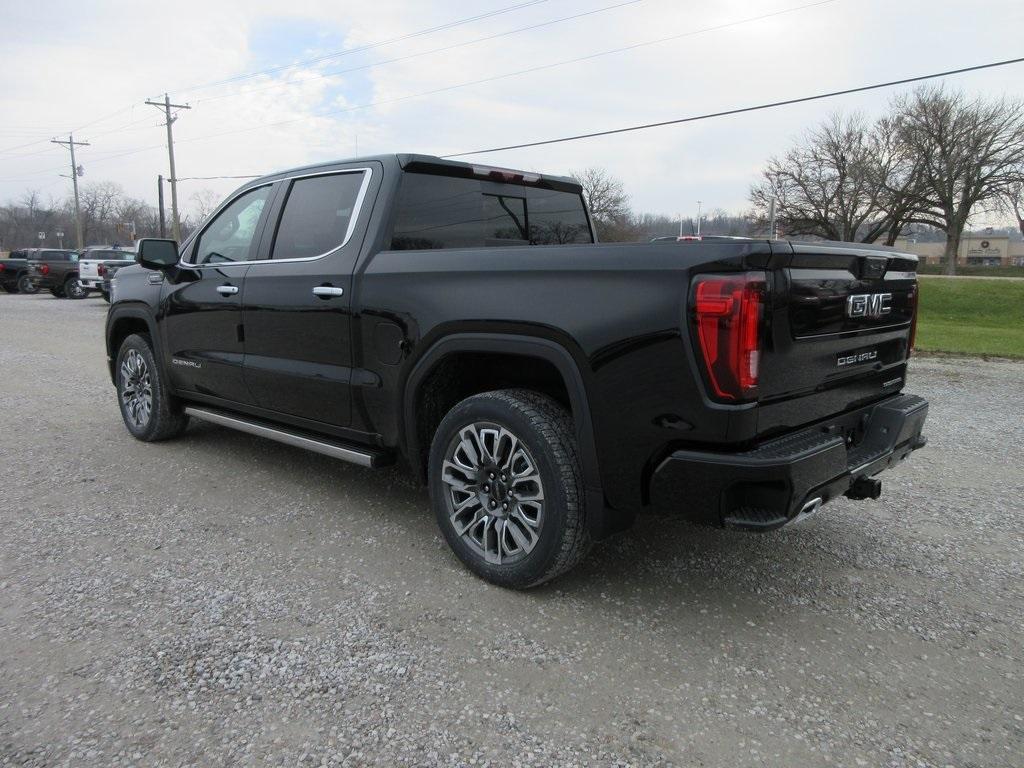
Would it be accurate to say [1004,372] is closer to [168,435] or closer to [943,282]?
[168,435]

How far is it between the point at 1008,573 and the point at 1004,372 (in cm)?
778

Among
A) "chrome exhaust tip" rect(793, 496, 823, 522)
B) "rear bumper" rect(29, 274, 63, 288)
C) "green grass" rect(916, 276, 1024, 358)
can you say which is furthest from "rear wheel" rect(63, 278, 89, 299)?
"chrome exhaust tip" rect(793, 496, 823, 522)

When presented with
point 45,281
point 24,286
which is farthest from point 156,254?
point 24,286

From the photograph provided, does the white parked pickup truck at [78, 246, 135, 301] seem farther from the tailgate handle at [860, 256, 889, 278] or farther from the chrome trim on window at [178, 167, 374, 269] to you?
the tailgate handle at [860, 256, 889, 278]

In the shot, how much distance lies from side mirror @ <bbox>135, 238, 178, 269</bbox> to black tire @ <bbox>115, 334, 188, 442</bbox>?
82cm

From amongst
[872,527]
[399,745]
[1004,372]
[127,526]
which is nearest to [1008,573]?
[872,527]

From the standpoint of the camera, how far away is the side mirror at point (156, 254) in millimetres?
4962

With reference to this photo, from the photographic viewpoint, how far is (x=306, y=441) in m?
4.19

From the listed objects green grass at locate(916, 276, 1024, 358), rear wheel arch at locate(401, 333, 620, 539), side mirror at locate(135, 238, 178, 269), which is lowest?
green grass at locate(916, 276, 1024, 358)

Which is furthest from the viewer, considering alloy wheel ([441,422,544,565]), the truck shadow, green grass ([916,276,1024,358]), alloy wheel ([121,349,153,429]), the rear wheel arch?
green grass ([916,276,1024,358])

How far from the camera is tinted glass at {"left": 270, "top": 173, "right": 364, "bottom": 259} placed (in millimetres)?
4043

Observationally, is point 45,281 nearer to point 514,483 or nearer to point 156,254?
point 156,254

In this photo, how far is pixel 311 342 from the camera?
4035 mm

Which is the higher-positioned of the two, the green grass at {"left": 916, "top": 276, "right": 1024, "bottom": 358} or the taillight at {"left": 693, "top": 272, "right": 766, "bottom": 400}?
the taillight at {"left": 693, "top": 272, "right": 766, "bottom": 400}
